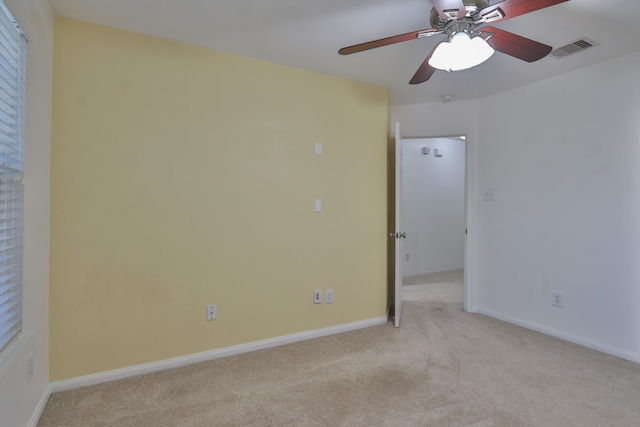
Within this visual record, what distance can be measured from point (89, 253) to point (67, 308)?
359mm

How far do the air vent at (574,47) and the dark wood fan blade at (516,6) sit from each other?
1.29 meters

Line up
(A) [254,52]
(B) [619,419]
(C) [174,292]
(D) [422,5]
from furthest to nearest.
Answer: (A) [254,52] < (C) [174,292] < (D) [422,5] < (B) [619,419]

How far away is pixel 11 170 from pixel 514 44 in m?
2.49

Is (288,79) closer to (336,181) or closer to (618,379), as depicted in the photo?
(336,181)

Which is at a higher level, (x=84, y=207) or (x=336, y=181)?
(x=336, y=181)

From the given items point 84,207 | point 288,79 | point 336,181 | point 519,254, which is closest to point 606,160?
point 519,254

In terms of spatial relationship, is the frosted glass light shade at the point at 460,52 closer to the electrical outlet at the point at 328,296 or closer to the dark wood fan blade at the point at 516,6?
the dark wood fan blade at the point at 516,6

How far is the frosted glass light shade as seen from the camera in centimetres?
172

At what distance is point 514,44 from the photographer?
1751 mm

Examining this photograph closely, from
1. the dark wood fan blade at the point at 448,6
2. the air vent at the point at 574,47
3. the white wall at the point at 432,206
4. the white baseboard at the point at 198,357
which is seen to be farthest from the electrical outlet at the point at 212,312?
the white wall at the point at 432,206

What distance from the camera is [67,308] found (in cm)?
215

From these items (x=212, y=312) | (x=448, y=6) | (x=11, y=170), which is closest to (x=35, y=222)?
(x=11, y=170)

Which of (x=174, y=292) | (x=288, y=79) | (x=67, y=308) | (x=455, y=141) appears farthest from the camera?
(x=455, y=141)

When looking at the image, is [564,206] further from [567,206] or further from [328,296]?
[328,296]
